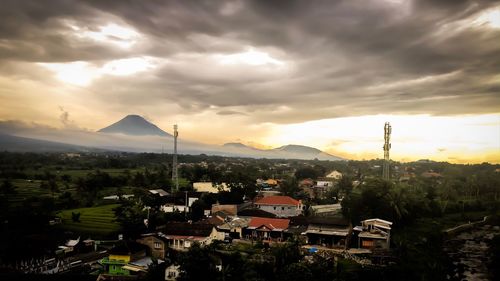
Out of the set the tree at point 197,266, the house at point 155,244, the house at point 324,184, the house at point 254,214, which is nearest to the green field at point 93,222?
the house at point 155,244

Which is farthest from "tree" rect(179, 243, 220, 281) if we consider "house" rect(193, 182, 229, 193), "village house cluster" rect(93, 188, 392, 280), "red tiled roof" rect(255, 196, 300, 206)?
"house" rect(193, 182, 229, 193)

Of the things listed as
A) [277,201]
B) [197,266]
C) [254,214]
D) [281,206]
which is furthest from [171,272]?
[277,201]

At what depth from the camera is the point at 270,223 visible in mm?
33781

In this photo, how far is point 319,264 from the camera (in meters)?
21.8

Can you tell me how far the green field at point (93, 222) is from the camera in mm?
35500

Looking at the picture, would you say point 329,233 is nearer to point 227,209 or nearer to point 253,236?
point 253,236

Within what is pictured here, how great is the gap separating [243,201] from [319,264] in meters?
25.9

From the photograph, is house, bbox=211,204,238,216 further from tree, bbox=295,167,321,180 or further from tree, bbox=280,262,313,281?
tree, bbox=295,167,321,180

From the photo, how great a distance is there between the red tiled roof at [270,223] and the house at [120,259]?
10.2 m

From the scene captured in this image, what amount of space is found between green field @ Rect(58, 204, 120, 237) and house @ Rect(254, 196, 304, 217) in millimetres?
15111

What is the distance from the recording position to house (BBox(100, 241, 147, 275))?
985 inches

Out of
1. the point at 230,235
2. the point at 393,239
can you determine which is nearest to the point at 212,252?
the point at 230,235

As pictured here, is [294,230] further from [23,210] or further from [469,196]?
[469,196]

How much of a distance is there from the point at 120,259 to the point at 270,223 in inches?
498
